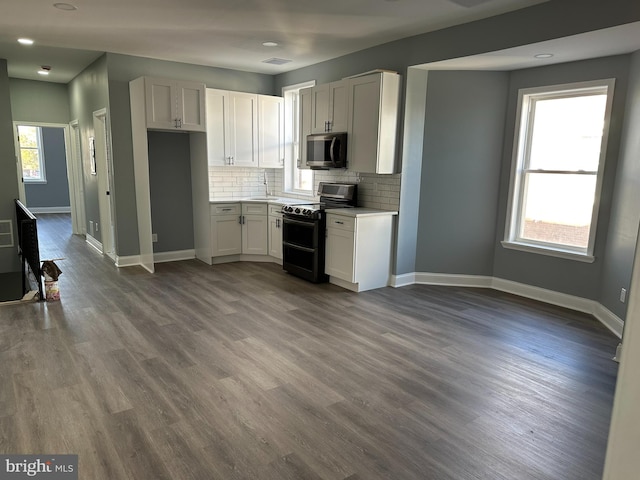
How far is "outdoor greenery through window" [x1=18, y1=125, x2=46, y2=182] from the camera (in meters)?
10.8

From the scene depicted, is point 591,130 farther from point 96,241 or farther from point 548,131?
point 96,241

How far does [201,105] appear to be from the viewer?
18.6ft

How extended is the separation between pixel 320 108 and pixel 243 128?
1.39 metres

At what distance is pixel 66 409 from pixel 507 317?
3760 millimetres


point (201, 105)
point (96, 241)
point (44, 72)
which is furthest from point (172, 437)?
point (44, 72)

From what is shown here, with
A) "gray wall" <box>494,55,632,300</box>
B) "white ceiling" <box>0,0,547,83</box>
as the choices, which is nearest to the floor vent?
"white ceiling" <box>0,0,547,83</box>

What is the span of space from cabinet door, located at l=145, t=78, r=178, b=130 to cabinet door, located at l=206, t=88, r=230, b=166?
0.53 m

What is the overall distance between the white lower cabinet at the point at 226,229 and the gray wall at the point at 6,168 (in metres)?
2.64

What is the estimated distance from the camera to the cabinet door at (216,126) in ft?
19.4

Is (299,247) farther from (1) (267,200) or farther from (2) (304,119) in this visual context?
(2) (304,119)

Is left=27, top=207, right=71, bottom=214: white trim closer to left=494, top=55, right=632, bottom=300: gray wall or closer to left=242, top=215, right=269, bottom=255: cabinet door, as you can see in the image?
left=242, top=215, right=269, bottom=255: cabinet door

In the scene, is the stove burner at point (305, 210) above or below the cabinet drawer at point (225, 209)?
above

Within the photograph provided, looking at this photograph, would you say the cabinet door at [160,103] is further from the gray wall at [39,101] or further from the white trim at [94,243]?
the gray wall at [39,101]

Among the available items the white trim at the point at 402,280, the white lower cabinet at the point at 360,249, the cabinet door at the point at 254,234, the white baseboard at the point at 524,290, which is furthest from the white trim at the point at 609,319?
the cabinet door at the point at 254,234
